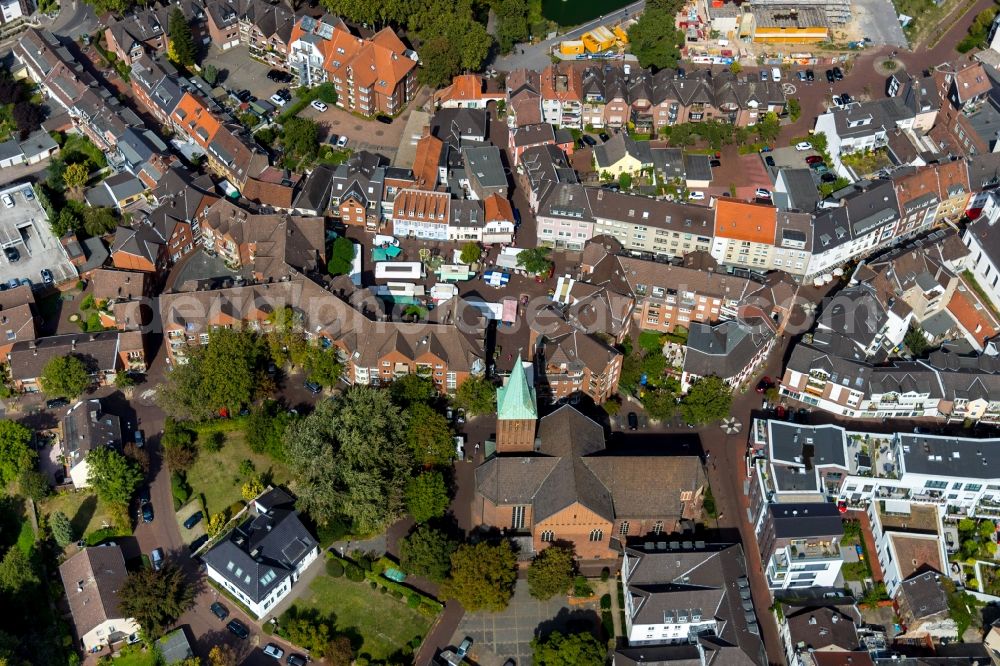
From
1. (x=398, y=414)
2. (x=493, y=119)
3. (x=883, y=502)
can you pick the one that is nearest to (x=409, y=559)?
(x=398, y=414)

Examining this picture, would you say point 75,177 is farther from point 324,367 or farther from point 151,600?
point 151,600

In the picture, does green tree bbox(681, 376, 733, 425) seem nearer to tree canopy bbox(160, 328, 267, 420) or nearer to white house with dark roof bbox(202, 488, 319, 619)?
white house with dark roof bbox(202, 488, 319, 619)

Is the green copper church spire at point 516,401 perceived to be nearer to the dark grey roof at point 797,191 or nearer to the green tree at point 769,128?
the dark grey roof at point 797,191

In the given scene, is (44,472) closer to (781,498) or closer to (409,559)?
(409,559)

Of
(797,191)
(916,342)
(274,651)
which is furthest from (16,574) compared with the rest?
(797,191)

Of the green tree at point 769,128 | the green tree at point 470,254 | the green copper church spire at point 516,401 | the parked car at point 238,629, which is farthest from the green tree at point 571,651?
the green tree at point 769,128
